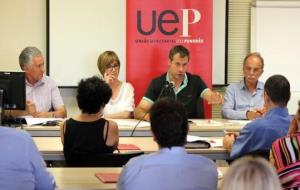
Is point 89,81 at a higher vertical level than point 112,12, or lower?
lower

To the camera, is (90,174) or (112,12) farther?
(112,12)

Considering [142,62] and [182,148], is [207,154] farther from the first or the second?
[142,62]

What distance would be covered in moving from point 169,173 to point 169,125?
0.75 ft

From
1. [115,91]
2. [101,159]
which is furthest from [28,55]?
[101,159]

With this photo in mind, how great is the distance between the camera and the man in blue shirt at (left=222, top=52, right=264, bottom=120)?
17.6 feet

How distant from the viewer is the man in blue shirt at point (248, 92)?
17.6 feet

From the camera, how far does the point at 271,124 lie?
10.8ft

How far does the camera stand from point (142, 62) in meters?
6.00

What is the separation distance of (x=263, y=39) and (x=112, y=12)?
1.76m

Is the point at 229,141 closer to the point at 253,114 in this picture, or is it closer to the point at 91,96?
the point at 91,96

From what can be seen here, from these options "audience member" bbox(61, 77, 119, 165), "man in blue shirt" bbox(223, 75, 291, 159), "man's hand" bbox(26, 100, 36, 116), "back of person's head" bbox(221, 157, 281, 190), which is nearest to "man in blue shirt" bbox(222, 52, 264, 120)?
"man's hand" bbox(26, 100, 36, 116)

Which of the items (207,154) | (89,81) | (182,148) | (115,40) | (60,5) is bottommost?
(207,154)

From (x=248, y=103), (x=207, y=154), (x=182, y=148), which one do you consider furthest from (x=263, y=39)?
(x=182, y=148)

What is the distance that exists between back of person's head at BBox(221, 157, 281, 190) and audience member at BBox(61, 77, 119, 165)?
184 centimetres
